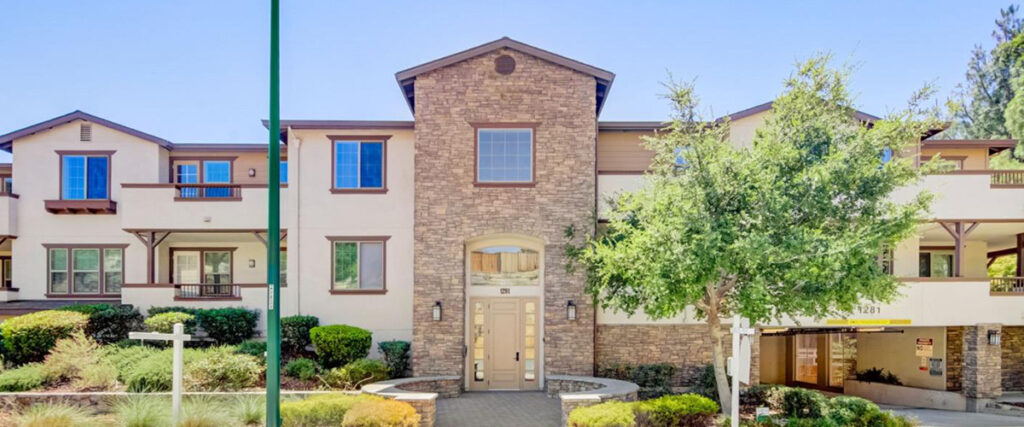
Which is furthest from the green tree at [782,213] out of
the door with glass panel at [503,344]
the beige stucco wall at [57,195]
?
the beige stucco wall at [57,195]

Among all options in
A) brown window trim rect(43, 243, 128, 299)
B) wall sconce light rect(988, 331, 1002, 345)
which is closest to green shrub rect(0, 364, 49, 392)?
brown window trim rect(43, 243, 128, 299)

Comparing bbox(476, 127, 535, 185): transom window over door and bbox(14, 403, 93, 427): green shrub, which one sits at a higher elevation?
bbox(476, 127, 535, 185): transom window over door

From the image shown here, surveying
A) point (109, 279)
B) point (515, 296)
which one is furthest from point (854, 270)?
point (109, 279)

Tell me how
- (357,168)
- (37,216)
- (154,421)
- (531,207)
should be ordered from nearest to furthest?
(154,421)
(531,207)
(357,168)
(37,216)

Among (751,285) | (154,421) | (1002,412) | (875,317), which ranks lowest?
(1002,412)

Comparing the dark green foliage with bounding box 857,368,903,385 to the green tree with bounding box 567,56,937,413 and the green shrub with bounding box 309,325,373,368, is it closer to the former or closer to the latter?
the green tree with bounding box 567,56,937,413

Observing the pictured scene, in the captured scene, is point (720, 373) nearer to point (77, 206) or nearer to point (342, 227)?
point (342, 227)

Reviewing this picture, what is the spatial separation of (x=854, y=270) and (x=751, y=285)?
183 cm

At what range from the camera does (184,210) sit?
1678 centimetres

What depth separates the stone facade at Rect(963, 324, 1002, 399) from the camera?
50.9ft

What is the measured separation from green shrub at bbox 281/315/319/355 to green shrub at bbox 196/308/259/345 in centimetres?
132

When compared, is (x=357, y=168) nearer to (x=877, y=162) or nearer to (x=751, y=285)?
(x=751, y=285)

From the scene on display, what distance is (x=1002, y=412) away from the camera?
1546cm

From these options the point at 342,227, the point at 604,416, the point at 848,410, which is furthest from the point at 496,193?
the point at 848,410
